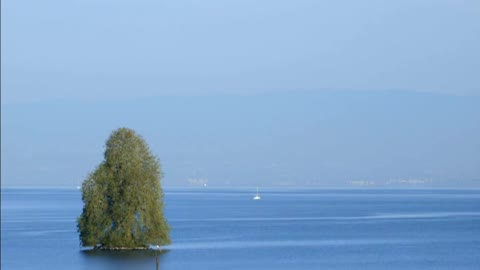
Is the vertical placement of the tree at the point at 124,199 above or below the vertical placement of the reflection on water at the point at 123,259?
above

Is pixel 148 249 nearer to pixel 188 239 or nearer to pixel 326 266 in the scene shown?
pixel 326 266

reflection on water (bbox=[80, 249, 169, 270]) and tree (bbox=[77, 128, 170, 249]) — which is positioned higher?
tree (bbox=[77, 128, 170, 249])

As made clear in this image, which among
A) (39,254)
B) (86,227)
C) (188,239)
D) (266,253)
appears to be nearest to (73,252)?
(39,254)

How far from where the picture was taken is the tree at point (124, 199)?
7531 cm

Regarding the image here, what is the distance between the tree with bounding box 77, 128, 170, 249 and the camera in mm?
75312

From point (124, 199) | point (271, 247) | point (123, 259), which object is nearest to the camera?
point (123, 259)

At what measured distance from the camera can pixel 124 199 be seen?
7650 centimetres

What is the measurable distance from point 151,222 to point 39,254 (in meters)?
13.3

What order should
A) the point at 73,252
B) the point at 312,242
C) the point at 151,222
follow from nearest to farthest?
the point at 151,222, the point at 73,252, the point at 312,242

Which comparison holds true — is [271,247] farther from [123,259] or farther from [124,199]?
[123,259]

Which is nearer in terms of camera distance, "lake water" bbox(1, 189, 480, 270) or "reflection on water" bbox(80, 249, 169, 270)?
"reflection on water" bbox(80, 249, 169, 270)

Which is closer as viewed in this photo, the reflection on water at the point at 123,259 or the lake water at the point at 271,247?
the reflection on water at the point at 123,259

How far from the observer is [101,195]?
252ft

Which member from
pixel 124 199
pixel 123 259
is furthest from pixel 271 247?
pixel 123 259
